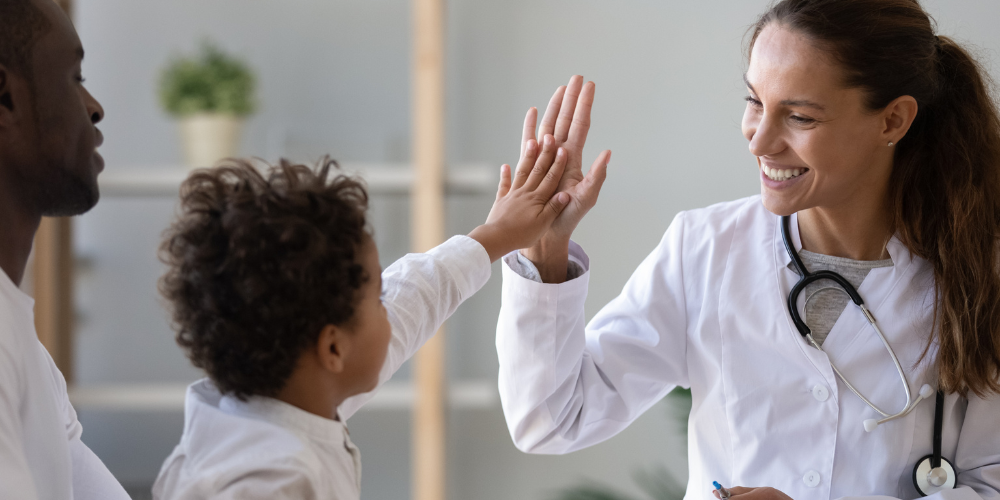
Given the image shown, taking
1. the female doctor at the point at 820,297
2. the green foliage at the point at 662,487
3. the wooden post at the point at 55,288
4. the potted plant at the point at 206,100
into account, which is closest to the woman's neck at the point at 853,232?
the female doctor at the point at 820,297

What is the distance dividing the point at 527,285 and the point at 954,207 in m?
0.66

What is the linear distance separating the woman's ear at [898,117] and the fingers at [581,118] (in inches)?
17.1

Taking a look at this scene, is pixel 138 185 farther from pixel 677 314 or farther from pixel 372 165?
pixel 677 314

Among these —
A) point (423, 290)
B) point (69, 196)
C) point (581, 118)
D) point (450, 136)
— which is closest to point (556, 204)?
point (581, 118)

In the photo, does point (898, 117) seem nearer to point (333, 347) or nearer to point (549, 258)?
point (549, 258)

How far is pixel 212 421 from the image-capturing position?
2.29 feet

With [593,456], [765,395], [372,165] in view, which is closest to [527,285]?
[765,395]

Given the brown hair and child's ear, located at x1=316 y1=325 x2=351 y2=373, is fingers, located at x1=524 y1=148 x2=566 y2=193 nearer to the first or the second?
the brown hair

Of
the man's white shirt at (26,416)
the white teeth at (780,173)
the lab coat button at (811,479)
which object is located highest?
the white teeth at (780,173)

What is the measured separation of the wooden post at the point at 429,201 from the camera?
6.82 ft

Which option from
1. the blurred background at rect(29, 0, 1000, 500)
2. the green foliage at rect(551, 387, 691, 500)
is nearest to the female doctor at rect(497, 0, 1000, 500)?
the green foliage at rect(551, 387, 691, 500)

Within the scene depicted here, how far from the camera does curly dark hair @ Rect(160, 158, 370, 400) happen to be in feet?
2.21

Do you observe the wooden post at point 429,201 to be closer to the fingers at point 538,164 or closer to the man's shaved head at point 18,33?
the fingers at point 538,164

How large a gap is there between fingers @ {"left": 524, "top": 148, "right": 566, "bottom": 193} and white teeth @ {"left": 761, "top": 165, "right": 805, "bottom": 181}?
0.31 meters
